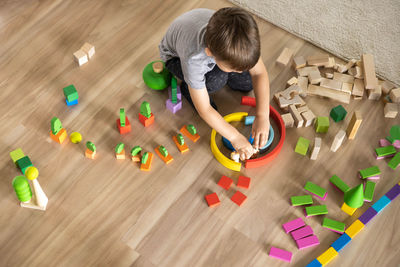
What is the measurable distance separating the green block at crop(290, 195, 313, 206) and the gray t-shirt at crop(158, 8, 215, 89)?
1.43ft

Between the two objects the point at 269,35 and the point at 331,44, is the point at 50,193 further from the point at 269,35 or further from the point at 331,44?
the point at 331,44

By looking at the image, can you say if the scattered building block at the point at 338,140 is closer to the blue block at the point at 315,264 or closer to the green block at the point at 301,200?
the green block at the point at 301,200

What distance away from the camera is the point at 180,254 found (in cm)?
125

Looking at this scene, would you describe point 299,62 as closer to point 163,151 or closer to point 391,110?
point 391,110

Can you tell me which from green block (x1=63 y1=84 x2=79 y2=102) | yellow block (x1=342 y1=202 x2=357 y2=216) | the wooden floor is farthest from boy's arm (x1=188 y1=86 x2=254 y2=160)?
green block (x1=63 y1=84 x2=79 y2=102)

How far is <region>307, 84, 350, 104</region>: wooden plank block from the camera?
5.16ft

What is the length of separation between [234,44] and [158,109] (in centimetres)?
54

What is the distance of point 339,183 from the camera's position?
137 cm

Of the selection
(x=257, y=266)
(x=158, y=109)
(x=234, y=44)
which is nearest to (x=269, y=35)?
(x=158, y=109)

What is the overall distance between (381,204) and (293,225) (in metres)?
0.27

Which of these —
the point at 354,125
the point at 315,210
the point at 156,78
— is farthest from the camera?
the point at 156,78

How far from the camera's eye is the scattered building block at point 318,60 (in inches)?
64.6

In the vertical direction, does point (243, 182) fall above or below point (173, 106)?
below

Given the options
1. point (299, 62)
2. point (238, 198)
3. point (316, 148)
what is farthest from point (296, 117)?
point (238, 198)
